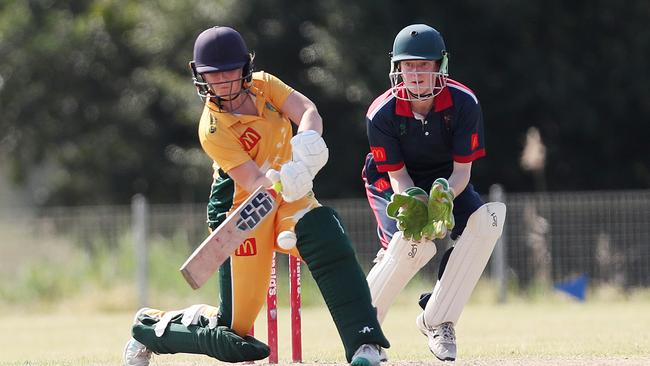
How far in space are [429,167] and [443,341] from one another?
892mm

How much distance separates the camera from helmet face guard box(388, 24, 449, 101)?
621 centimetres

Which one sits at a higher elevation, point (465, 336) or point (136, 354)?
point (136, 354)

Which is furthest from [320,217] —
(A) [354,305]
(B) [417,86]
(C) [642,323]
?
(C) [642,323]

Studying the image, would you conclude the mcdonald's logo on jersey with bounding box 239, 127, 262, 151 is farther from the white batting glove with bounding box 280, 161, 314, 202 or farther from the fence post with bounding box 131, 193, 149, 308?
the fence post with bounding box 131, 193, 149, 308

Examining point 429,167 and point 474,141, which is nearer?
point 474,141

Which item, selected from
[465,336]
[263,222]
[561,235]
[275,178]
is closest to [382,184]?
[263,222]

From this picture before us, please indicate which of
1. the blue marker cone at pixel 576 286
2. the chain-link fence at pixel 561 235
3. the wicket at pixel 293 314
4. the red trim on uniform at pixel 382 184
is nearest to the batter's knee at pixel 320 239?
the wicket at pixel 293 314

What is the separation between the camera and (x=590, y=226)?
14938 millimetres

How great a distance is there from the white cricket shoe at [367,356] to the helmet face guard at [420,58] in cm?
142

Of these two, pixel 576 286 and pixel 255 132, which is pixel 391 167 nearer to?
pixel 255 132

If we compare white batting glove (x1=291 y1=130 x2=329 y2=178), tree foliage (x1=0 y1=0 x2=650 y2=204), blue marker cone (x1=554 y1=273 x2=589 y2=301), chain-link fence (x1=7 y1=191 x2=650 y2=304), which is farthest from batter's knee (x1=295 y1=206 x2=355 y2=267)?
tree foliage (x1=0 y1=0 x2=650 y2=204)

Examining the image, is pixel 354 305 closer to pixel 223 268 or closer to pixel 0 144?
pixel 223 268

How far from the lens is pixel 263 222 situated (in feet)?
17.9

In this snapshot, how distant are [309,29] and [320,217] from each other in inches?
459
